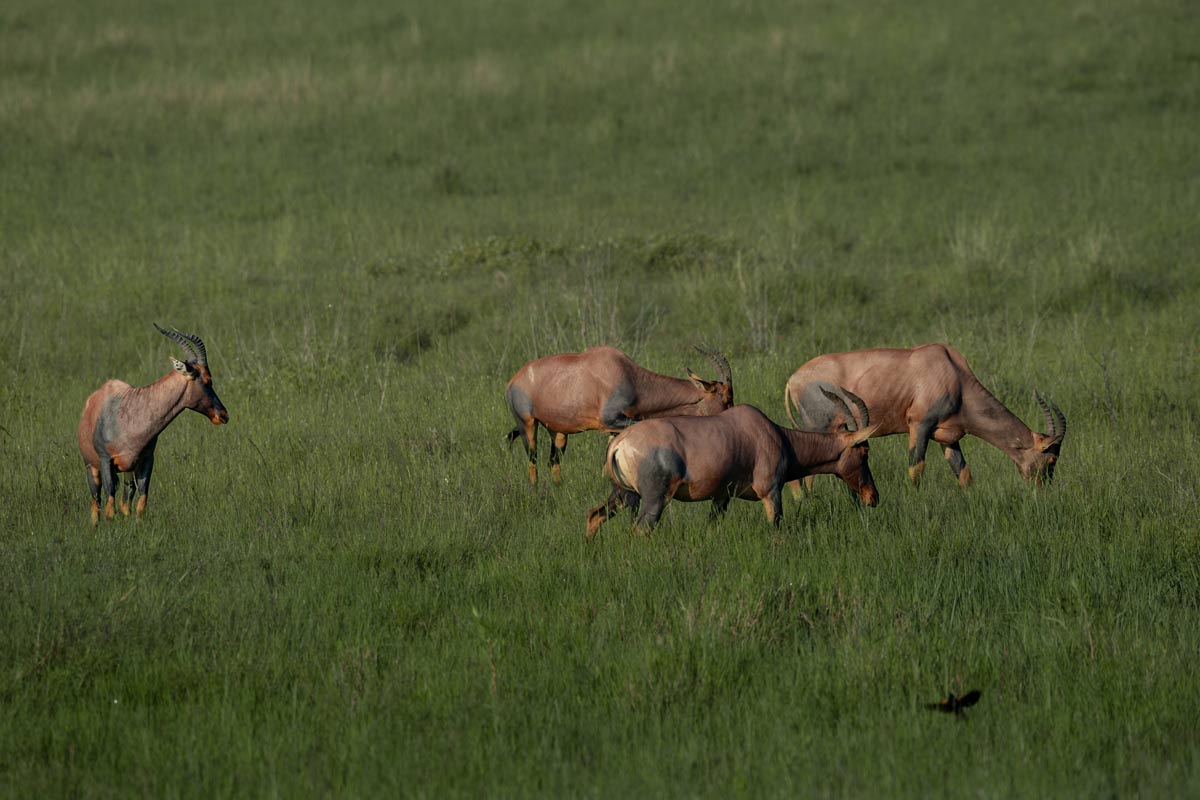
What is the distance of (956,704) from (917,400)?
165 inches

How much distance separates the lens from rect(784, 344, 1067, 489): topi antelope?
9633 millimetres

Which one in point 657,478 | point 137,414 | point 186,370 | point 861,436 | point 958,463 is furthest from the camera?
point 958,463

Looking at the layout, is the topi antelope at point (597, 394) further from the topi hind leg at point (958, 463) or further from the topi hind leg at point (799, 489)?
the topi hind leg at point (958, 463)

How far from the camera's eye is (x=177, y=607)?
6.75m

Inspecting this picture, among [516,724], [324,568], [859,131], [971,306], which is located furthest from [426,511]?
[859,131]

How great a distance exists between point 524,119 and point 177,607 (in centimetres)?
1685

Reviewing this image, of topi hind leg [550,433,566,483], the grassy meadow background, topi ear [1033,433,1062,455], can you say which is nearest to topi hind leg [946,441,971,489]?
the grassy meadow background

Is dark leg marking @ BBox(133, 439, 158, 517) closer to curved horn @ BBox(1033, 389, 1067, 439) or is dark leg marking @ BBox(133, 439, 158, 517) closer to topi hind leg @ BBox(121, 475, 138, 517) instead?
topi hind leg @ BBox(121, 475, 138, 517)

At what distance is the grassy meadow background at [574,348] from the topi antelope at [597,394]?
462mm

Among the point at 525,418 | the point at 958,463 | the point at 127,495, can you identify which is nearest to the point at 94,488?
the point at 127,495

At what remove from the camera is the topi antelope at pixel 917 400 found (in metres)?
9.63

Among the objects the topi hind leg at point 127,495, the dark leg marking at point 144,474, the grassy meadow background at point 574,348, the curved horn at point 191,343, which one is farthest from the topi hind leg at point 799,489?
the topi hind leg at point 127,495

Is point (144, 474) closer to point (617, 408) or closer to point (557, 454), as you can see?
point (557, 454)

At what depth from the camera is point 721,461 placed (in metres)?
7.61
